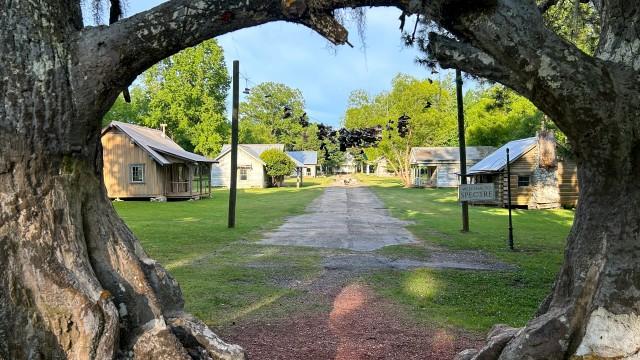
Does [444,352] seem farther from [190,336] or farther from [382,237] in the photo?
[382,237]

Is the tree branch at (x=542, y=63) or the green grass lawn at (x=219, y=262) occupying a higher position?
the tree branch at (x=542, y=63)

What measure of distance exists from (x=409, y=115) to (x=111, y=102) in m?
45.6

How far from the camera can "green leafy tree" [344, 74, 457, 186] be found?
169 feet

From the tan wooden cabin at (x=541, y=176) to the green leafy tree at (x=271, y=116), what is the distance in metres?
72.0

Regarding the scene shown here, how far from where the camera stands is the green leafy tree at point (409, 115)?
51.6 meters

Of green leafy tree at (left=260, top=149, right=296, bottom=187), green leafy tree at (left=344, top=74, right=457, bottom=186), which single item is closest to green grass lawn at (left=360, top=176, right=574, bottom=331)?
green leafy tree at (left=344, top=74, right=457, bottom=186)

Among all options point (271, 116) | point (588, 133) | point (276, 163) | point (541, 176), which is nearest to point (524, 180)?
point (541, 176)

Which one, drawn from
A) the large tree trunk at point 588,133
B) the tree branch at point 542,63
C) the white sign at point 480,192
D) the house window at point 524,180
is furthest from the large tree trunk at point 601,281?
the house window at point 524,180

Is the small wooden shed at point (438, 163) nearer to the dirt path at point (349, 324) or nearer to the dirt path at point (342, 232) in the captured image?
the dirt path at point (342, 232)

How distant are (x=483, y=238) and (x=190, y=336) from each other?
42.1 feet

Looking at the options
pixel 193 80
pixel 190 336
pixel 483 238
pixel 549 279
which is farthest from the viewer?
pixel 193 80

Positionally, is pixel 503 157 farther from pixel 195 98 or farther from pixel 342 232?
pixel 195 98

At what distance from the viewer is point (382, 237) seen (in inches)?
615

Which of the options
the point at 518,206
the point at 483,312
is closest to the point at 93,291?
the point at 483,312
